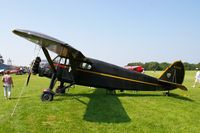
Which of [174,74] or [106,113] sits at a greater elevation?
[174,74]

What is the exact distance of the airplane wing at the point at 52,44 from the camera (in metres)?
10.9

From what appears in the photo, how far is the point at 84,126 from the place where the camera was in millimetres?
8883

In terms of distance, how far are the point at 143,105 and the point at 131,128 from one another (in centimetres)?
436

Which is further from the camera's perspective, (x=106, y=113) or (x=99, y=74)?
(x=99, y=74)

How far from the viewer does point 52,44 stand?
12211 mm

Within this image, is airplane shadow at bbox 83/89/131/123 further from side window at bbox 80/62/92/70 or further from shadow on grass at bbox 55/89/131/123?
side window at bbox 80/62/92/70

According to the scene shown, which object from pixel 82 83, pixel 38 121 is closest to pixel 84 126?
pixel 38 121

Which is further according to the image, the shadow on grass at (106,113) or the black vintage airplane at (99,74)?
the black vintage airplane at (99,74)

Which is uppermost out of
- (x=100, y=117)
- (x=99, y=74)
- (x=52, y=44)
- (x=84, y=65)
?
(x=52, y=44)

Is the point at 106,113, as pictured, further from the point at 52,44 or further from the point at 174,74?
the point at 174,74

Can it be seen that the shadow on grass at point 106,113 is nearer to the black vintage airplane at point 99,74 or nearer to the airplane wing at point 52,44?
the black vintage airplane at point 99,74

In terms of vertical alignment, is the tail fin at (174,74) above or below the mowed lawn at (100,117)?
above

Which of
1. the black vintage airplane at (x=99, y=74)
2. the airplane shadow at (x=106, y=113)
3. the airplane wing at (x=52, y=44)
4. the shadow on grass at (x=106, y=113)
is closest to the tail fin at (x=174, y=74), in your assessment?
the black vintage airplane at (x=99, y=74)

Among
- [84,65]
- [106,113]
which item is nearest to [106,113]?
[106,113]
